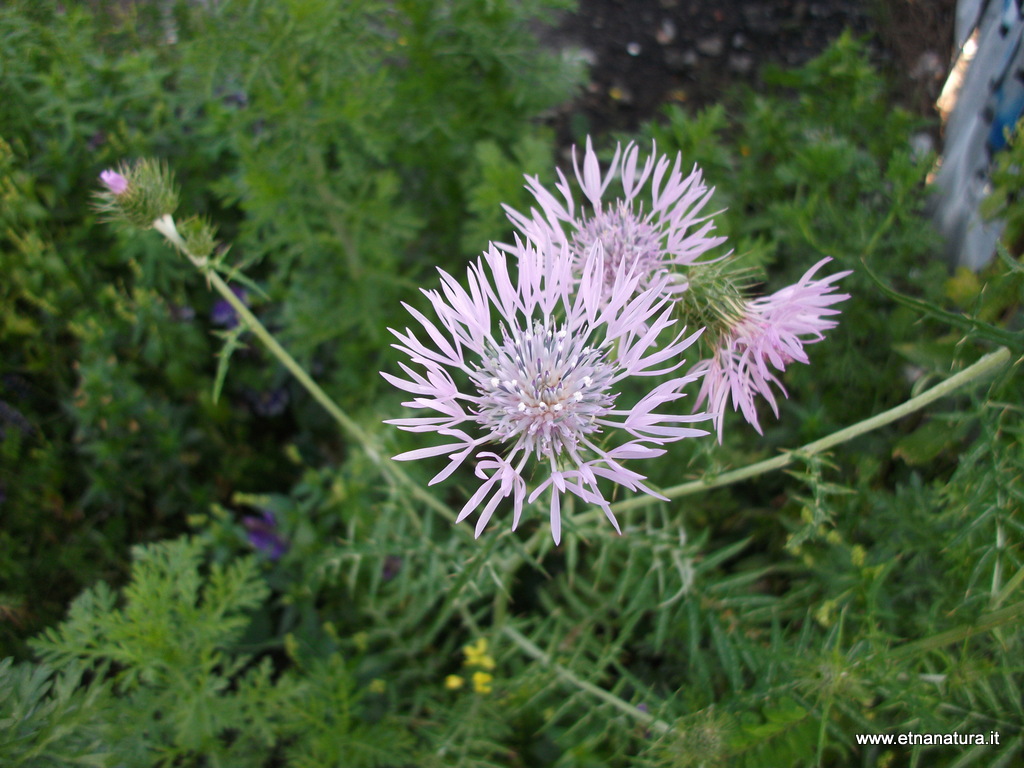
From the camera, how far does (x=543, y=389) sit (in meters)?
1.34

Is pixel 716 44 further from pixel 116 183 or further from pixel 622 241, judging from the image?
pixel 116 183

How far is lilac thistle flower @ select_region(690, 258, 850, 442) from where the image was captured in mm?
1396

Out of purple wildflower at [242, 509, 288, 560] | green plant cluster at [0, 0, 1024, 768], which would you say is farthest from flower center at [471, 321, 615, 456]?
purple wildflower at [242, 509, 288, 560]

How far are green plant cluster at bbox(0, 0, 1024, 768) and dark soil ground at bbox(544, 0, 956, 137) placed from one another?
1.09m

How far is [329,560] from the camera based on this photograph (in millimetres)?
1974

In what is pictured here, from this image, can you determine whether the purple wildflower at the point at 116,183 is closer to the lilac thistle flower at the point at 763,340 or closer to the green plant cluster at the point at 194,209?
the green plant cluster at the point at 194,209

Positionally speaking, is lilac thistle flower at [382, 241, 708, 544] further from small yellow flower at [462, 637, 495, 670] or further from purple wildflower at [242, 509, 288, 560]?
purple wildflower at [242, 509, 288, 560]

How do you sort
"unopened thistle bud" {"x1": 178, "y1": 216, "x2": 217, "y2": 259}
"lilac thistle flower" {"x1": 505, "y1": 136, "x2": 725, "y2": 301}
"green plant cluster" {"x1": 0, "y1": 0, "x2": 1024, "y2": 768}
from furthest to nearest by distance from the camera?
"green plant cluster" {"x1": 0, "y1": 0, "x2": 1024, "y2": 768}, "unopened thistle bud" {"x1": 178, "y1": 216, "x2": 217, "y2": 259}, "lilac thistle flower" {"x1": 505, "y1": 136, "x2": 725, "y2": 301}

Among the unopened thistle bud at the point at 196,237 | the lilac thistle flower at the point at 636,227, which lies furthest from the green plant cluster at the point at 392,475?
the lilac thistle flower at the point at 636,227

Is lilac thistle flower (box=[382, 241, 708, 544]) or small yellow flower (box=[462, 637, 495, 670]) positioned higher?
lilac thistle flower (box=[382, 241, 708, 544])

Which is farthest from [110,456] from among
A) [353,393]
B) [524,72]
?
A: [524,72]

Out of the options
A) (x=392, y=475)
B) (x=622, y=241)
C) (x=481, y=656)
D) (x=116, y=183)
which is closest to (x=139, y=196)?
(x=116, y=183)

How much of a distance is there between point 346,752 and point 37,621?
1.10 metres

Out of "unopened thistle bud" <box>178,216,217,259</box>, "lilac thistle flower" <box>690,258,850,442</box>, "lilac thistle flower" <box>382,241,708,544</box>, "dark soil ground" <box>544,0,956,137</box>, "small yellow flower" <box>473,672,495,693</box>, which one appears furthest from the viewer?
"dark soil ground" <box>544,0,956,137</box>
